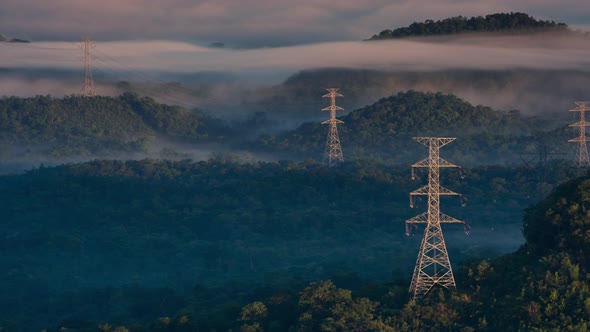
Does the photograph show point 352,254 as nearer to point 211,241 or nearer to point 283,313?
point 211,241

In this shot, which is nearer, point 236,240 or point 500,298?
point 500,298

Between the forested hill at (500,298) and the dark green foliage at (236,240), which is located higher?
the forested hill at (500,298)

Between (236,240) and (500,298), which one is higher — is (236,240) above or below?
below

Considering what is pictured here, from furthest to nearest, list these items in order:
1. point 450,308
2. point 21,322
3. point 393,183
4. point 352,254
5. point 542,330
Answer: point 393,183
point 352,254
point 21,322
point 450,308
point 542,330

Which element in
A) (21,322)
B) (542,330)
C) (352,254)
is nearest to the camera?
(542,330)

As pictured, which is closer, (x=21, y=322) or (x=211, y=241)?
(x=21, y=322)

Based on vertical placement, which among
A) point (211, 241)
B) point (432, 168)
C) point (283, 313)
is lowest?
point (211, 241)

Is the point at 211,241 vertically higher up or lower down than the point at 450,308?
lower down

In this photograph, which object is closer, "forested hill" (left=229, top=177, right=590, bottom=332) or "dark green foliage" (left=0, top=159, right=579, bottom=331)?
"forested hill" (left=229, top=177, right=590, bottom=332)

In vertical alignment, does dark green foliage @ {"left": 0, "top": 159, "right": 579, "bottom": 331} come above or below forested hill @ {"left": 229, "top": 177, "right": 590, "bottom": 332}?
below

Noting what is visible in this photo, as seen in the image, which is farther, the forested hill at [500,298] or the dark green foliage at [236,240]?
the dark green foliage at [236,240]

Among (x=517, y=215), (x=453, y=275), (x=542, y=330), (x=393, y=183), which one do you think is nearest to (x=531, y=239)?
(x=453, y=275)
